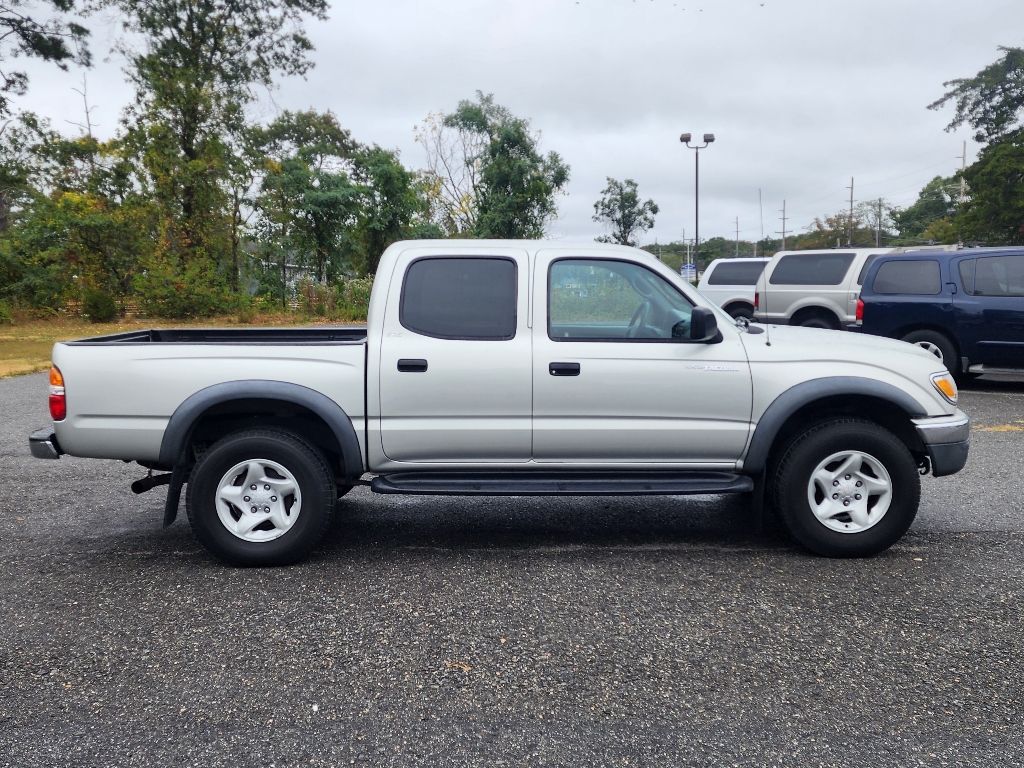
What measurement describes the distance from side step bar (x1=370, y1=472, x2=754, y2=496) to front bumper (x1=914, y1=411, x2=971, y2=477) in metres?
1.02

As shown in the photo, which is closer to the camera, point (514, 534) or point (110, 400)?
point (110, 400)

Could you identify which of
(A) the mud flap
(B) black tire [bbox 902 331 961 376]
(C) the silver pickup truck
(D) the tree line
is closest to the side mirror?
(C) the silver pickup truck

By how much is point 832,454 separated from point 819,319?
10241 mm

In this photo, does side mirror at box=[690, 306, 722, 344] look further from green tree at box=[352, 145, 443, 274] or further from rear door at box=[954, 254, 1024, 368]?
green tree at box=[352, 145, 443, 274]

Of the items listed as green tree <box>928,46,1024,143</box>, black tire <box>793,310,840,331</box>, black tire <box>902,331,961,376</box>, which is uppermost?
green tree <box>928,46,1024,143</box>

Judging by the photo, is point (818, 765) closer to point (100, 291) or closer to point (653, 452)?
point (653, 452)

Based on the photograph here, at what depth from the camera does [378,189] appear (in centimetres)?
3094

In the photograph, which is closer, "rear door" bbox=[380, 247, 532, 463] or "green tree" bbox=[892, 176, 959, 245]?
"rear door" bbox=[380, 247, 532, 463]

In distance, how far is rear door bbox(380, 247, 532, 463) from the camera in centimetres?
473

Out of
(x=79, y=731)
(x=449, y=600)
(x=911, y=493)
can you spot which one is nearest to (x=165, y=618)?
(x=79, y=731)

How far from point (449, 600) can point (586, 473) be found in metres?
1.16

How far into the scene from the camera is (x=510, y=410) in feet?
15.7

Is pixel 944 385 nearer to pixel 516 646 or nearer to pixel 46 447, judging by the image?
pixel 516 646

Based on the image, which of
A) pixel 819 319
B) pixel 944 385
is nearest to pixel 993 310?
pixel 819 319
